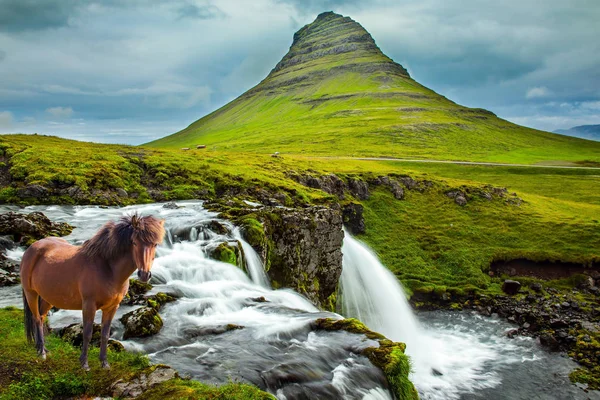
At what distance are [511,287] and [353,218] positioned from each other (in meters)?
21.9

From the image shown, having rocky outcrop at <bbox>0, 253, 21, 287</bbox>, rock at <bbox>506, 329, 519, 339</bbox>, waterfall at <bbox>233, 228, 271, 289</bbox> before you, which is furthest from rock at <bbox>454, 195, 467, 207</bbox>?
rocky outcrop at <bbox>0, 253, 21, 287</bbox>

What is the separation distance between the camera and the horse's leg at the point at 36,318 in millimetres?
9086

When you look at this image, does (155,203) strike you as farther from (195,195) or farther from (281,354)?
(281,354)

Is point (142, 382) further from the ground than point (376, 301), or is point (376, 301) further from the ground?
point (142, 382)

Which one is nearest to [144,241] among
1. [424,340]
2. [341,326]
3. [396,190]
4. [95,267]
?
[95,267]

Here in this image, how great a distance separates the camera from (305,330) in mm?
15164

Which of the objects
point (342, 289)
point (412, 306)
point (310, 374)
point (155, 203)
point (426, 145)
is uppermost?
point (426, 145)

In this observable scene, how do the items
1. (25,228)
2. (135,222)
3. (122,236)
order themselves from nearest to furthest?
(135,222) < (122,236) < (25,228)

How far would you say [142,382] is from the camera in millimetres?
9078

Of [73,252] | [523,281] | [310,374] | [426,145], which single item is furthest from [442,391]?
[426,145]

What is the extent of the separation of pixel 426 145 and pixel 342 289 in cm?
11927

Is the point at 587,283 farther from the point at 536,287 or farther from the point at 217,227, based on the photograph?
the point at 217,227

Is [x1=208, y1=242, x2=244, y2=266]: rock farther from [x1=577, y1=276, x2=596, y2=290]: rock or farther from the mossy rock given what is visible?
[x1=577, y1=276, x2=596, y2=290]: rock

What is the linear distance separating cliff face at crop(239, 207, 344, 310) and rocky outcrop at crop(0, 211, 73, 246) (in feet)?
40.1
